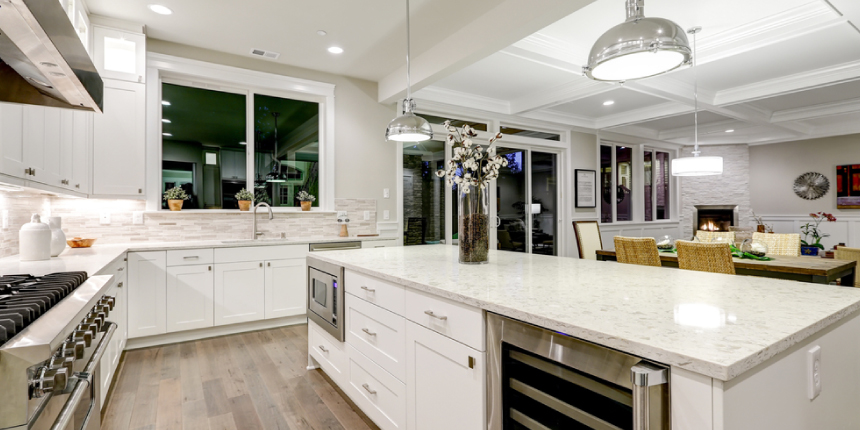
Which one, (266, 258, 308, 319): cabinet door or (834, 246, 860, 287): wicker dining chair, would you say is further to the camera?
(266, 258, 308, 319): cabinet door

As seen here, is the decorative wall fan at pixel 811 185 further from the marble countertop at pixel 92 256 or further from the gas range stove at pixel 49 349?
the gas range stove at pixel 49 349

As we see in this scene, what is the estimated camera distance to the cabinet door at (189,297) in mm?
3383

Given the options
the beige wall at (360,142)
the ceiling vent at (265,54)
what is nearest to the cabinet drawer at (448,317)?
the beige wall at (360,142)

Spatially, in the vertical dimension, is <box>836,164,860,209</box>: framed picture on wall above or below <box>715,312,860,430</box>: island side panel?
above

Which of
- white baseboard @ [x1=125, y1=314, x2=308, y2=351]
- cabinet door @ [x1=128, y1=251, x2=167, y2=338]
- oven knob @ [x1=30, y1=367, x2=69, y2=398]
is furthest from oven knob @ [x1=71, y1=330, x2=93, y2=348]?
white baseboard @ [x1=125, y1=314, x2=308, y2=351]

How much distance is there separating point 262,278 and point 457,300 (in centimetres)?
292

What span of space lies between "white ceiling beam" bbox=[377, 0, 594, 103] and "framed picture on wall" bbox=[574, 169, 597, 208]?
151 inches

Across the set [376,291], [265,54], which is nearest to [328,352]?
[376,291]

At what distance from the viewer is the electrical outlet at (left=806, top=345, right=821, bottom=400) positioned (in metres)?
0.98

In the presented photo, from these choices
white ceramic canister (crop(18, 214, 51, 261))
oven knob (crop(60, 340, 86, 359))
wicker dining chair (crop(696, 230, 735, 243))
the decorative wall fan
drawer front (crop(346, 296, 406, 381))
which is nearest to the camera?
oven knob (crop(60, 340, 86, 359))

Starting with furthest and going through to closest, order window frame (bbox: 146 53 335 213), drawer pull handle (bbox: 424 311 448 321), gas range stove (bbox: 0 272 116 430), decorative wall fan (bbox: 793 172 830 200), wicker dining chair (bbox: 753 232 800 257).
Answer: decorative wall fan (bbox: 793 172 830 200), wicker dining chair (bbox: 753 232 800 257), window frame (bbox: 146 53 335 213), drawer pull handle (bbox: 424 311 448 321), gas range stove (bbox: 0 272 116 430)

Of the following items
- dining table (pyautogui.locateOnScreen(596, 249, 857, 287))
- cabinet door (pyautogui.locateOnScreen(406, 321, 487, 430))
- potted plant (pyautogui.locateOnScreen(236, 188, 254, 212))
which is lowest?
cabinet door (pyautogui.locateOnScreen(406, 321, 487, 430))

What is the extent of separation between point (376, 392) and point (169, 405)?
4.34ft

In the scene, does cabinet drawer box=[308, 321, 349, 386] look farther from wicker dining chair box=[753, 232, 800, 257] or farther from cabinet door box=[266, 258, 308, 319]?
wicker dining chair box=[753, 232, 800, 257]
